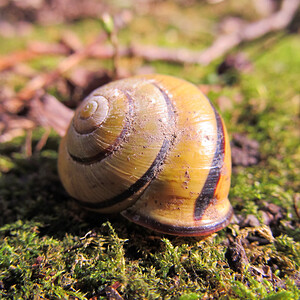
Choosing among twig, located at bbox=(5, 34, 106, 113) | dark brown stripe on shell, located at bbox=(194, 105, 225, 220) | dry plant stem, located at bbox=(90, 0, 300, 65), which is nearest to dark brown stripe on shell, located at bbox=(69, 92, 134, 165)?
dark brown stripe on shell, located at bbox=(194, 105, 225, 220)

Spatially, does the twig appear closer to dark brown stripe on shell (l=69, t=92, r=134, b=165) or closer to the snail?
the snail

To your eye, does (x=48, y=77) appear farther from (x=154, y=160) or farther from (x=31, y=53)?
(x=154, y=160)

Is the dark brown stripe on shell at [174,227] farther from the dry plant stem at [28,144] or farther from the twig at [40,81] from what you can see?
the twig at [40,81]

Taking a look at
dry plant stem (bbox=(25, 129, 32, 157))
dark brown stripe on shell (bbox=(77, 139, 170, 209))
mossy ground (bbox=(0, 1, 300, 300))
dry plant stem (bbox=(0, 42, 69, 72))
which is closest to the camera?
mossy ground (bbox=(0, 1, 300, 300))

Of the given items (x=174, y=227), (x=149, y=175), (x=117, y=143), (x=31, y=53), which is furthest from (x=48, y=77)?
(x=174, y=227)

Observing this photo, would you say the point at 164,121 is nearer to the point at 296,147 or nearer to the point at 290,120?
the point at 296,147

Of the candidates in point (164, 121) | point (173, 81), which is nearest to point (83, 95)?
point (173, 81)
